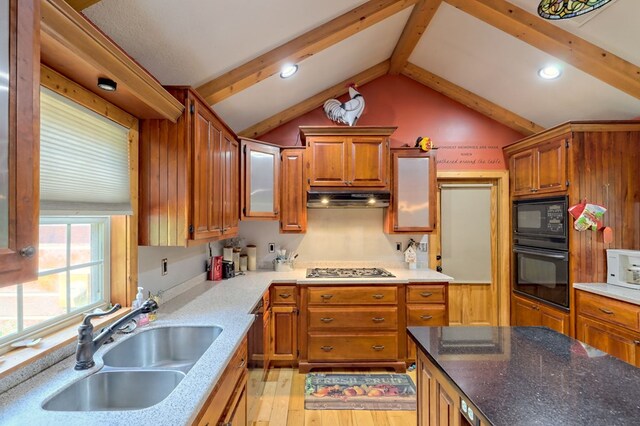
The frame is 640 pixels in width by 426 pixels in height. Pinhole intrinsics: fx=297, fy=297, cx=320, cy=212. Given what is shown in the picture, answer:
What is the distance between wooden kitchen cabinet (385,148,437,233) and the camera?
125 inches

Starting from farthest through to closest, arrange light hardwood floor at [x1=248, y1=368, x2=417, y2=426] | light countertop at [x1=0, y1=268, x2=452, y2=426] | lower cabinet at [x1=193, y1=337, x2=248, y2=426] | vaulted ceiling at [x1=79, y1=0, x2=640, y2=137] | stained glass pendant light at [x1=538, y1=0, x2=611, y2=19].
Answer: light hardwood floor at [x1=248, y1=368, x2=417, y2=426]
vaulted ceiling at [x1=79, y1=0, x2=640, y2=137]
stained glass pendant light at [x1=538, y1=0, x2=611, y2=19]
lower cabinet at [x1=193, y1=337, x2=248, y2=426]
light countertop at [x1=0, y1=268, x2=452, y2=426]

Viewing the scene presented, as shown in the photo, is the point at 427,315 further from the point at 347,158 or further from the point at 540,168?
the point at 540,168

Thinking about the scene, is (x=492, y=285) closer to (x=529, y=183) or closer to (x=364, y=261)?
(x=529, y=183)

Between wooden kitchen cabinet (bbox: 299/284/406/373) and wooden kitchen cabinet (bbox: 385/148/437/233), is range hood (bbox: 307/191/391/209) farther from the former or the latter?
wooden kitchen cabinet (bbox: 299/284/406/373)

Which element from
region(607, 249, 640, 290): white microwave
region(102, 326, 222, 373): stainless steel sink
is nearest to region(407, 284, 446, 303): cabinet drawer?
region(607, 249, 640, 290): white microwave

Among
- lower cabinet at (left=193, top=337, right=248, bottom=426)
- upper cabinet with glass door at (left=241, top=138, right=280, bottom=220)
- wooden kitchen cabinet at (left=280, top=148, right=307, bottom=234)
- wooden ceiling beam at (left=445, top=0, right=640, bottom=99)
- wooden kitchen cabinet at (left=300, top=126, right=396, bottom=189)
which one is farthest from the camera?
wooden kitchen cabinet at (left=280, top=148, right=307, bottom=234)

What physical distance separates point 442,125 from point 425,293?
2015 millimetres

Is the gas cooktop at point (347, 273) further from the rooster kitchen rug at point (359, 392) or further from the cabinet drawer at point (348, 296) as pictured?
the rooster kitchen rug at point (359, 392)

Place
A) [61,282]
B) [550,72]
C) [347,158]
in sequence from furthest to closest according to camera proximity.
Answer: [347,158]
[550,72]
[61,282]

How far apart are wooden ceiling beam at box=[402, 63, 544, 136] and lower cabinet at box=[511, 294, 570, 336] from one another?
1921 mm

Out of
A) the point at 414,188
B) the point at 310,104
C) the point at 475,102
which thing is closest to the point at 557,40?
the point at 475,102

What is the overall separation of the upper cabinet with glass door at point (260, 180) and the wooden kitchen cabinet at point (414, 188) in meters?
1.27

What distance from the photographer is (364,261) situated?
3.53 meters

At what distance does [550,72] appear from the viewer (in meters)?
2.67
